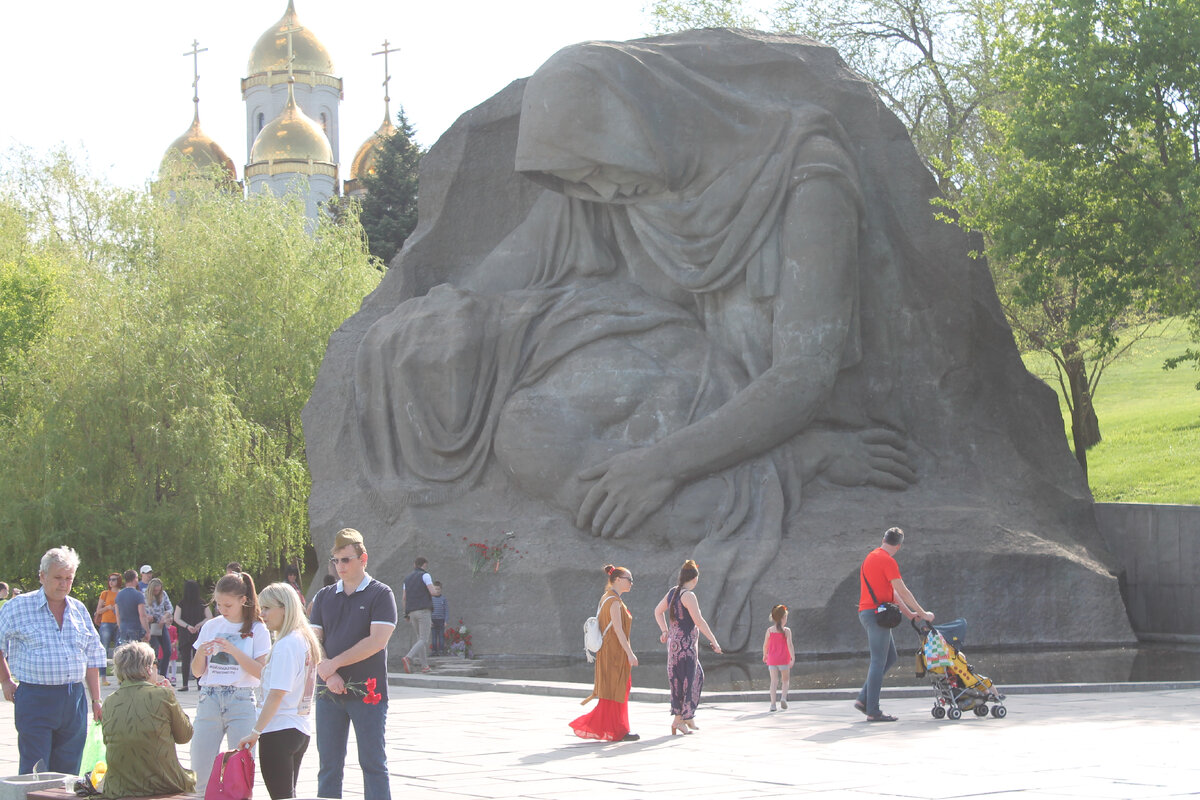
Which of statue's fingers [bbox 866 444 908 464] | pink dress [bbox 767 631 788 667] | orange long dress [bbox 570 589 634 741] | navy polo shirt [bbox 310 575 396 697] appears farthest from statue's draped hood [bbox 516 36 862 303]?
navy polo shirt [bbox 310 575 396 697]

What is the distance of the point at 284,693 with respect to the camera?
6508 mm

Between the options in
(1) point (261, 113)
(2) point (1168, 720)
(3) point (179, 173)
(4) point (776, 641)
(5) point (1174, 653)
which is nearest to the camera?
(2) point (1168, 720)

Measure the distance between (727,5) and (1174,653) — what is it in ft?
69.7

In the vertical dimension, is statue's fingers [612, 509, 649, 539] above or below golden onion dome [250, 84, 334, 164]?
below

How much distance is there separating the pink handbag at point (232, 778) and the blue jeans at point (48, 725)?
198 centimetres

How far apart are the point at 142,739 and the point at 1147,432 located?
3765cm

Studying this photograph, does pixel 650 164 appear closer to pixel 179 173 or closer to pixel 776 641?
pixel 776 641

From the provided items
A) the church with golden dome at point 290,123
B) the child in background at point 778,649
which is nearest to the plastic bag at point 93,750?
the child in background at point 778,649

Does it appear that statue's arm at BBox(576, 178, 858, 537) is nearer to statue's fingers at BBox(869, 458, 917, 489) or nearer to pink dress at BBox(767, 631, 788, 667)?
statue's fingers at BBox(869, 458, 917, 489)

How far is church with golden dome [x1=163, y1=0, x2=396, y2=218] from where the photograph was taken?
55.9 meters

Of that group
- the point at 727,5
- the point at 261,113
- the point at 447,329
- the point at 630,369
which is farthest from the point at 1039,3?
the point at 261,113

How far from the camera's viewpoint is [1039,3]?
18.6 meters

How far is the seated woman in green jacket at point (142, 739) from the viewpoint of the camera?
6.81 meters

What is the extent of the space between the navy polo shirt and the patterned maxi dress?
340cm
